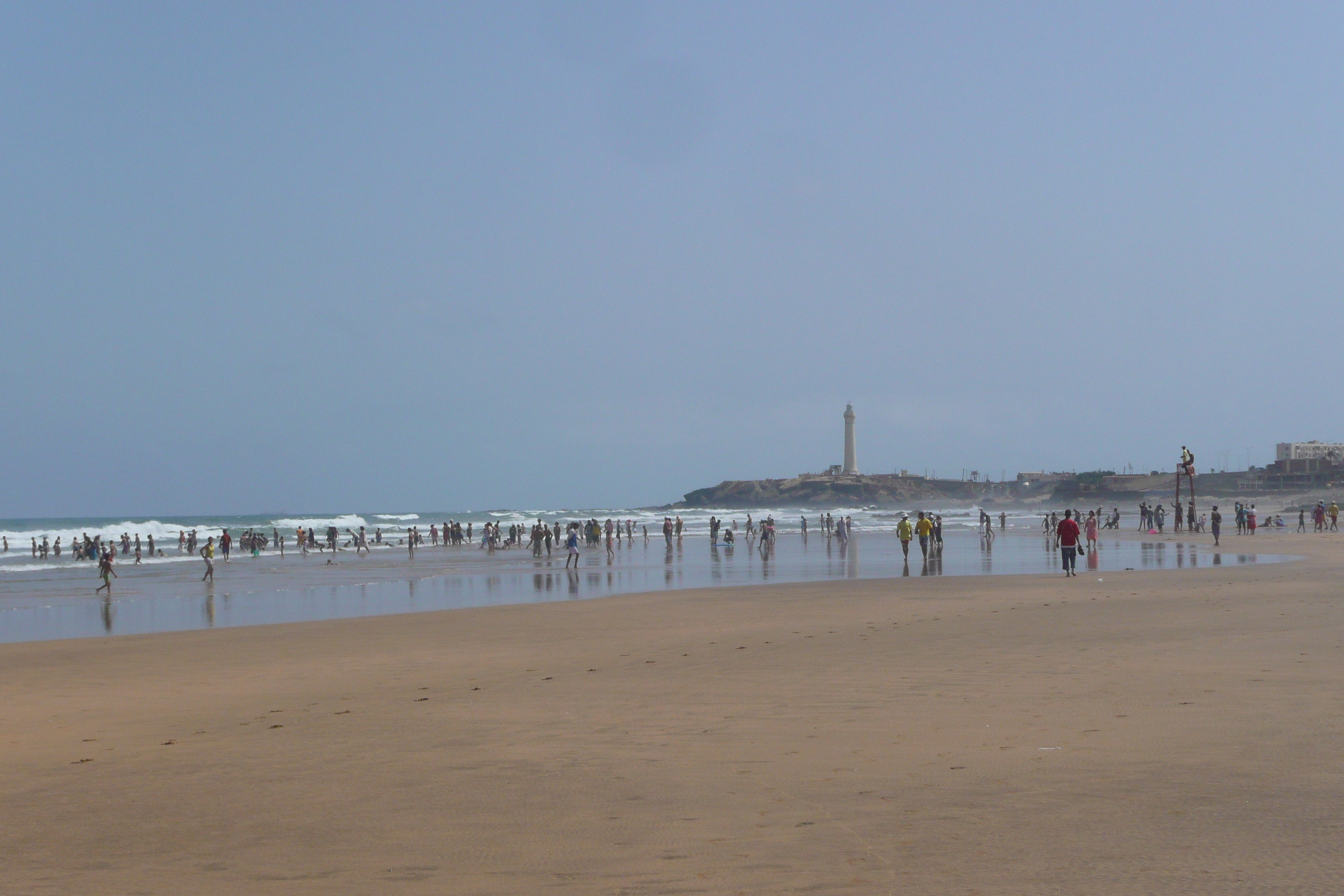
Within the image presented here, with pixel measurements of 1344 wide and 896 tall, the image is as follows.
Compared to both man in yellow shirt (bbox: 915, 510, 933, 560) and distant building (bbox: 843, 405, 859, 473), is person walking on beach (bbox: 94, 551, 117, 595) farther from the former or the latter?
distant building (bbox: 843, 405, 859, 473)

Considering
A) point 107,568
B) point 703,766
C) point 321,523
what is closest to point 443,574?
point 107,568

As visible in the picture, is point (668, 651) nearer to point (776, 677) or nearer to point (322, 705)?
point (776, 677)

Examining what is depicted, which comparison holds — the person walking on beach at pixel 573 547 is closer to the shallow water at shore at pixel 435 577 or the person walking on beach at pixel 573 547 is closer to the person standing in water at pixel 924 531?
the shallow water at shore at pixel 435 577

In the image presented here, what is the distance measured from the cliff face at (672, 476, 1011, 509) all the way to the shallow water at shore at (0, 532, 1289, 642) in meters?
125

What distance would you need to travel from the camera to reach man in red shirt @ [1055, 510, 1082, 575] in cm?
2592

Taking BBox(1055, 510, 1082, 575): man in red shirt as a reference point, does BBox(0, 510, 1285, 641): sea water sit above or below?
below

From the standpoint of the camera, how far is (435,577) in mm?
34219

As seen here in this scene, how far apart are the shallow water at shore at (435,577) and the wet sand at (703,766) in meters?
8.65

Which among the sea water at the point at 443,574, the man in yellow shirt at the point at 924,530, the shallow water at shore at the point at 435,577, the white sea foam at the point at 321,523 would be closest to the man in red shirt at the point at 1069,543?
the shallow water at shore at the point at 435,577

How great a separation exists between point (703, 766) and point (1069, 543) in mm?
21076

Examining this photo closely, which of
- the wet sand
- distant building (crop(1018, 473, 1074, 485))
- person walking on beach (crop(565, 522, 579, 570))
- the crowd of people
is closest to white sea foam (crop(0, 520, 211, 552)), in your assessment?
the crowd of people

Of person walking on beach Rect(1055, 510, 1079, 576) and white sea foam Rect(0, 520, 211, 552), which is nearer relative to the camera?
person walking on beach Rect(1055, 510, 1079, 576)

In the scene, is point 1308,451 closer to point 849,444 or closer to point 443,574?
point 849,444

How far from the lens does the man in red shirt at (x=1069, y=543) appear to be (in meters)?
25.9
